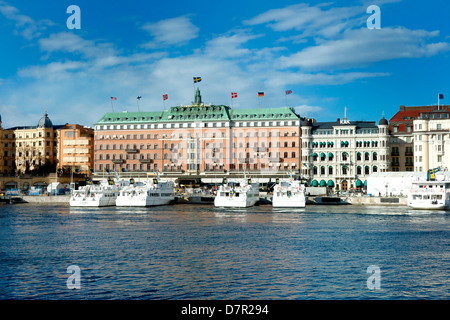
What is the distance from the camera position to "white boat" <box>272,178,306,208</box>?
117 meters

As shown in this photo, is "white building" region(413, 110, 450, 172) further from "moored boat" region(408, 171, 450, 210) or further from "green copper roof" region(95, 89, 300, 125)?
"moored boat" region(408, 171, 450, 210)

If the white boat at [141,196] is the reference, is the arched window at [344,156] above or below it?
above

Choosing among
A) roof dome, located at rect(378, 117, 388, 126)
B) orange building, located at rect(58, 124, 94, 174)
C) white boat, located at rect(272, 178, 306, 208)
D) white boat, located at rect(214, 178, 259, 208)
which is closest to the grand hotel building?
roof dome, located at rect(378, 117, 388, 126)

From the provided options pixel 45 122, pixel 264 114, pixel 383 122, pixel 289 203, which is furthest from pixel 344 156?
pixel 45 122

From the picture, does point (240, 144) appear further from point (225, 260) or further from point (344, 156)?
point (225, 260)

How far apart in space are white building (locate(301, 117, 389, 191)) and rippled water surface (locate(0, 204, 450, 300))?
90.3 metres

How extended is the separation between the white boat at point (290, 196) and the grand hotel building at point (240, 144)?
41.3m

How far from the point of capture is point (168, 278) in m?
37.4

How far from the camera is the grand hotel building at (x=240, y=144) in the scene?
16512cm

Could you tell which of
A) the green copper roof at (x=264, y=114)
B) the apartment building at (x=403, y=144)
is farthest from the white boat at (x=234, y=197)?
the apartment building at (x=403, y=144)

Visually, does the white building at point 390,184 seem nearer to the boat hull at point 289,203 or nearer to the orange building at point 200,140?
the boat hull at point 289,203

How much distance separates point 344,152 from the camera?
166375 mm

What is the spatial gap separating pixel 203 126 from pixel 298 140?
1177 inches

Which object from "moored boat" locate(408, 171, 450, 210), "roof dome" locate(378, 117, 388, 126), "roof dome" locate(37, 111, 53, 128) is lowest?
"moored boat" locate(408, 171, 450, 210)
